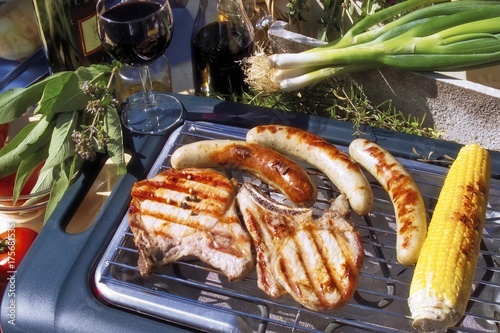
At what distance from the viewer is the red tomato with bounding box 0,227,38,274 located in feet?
7.15

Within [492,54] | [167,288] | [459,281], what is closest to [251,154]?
[167,288]

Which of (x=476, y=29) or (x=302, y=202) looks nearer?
(x=302, y=202)

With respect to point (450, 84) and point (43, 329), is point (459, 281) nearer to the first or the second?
point (450, 84)

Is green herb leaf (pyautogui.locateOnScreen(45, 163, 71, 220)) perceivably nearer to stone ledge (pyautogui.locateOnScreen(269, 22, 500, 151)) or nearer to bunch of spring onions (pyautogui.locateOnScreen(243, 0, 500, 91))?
bunch of spring onions (pyautogui.locateOnScreen(243, 0, 500, 91))

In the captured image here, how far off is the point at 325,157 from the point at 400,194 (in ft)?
0.93

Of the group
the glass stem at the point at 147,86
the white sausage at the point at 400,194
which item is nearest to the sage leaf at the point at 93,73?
the glass stem at the point at 147,86

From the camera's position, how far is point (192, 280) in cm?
183

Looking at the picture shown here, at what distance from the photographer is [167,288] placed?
1.88m

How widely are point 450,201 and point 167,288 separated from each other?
942 millimetres

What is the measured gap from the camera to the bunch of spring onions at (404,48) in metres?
2.33

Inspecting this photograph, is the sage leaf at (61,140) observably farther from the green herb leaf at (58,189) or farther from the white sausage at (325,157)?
the white sausage at (325,157)

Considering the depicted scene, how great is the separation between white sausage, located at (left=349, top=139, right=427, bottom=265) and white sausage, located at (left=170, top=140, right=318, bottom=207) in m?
0.22

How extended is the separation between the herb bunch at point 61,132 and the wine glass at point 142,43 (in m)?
0.13

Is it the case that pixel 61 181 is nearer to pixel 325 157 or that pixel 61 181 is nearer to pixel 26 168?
pixel 26 168
